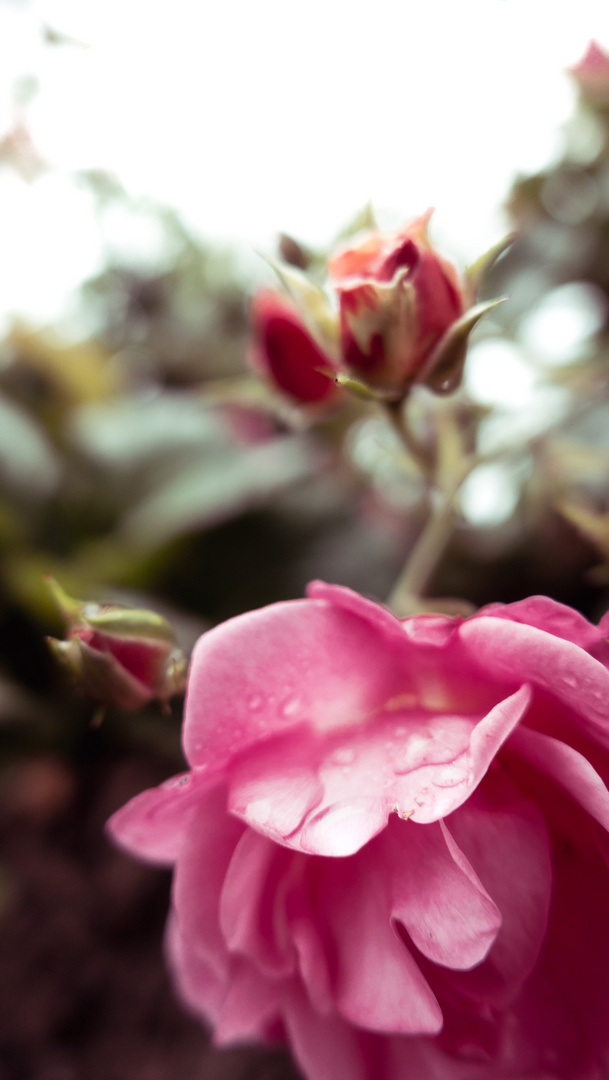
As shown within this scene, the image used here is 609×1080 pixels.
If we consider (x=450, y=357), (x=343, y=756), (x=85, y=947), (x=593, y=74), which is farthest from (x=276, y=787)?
(x=593, y=74)

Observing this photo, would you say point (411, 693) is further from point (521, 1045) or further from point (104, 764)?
point (104, 764)

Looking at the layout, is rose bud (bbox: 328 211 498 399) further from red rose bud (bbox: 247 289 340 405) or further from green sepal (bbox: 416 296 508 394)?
red rose bud (bbox: 247 289 340 405)

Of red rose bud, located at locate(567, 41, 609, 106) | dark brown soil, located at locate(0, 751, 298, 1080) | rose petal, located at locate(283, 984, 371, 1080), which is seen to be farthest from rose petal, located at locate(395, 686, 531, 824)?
red rose bud, located at locate(567, 41, 609, 106)

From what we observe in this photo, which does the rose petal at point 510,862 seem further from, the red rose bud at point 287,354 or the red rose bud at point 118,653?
the red rose bud at point 287,354

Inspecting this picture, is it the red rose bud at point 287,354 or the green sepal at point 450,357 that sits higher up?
the green sepal at point 450,357

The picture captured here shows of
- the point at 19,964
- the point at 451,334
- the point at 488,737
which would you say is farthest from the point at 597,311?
the point at 19,964

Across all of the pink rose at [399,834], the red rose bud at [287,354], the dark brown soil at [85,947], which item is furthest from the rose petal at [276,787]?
the dark brown soil at [85,947]

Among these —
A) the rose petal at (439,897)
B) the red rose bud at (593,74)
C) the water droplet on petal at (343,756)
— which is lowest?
the rose petal at (439,897)
